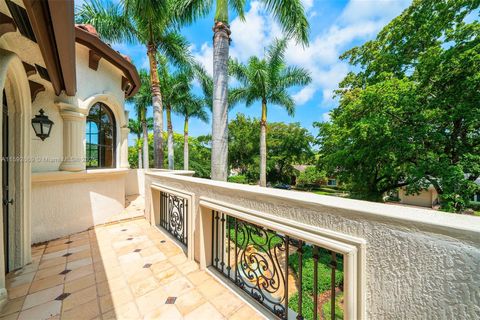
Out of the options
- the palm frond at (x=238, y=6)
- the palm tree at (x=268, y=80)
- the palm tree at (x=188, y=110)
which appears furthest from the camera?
the palm tree at (x=188, y=110)

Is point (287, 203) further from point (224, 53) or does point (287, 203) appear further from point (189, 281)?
point (224, 53)

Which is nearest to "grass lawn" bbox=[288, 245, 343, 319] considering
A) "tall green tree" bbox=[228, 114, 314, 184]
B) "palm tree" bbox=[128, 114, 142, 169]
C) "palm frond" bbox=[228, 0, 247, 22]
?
"palm frond" bbox=[228, 0, 247, 22]

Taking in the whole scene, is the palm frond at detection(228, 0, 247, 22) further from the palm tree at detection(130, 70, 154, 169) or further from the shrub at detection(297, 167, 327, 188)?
the shrub at detection(297, 167, 327, 188)

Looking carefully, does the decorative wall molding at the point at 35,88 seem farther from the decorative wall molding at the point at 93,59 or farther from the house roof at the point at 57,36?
the decorative wall molding at the point at 93,59

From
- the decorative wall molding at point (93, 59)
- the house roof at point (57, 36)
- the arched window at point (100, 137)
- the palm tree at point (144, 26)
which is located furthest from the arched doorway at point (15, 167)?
the palm tree at point (144, 26)

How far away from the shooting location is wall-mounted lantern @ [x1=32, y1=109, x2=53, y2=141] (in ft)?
14.0

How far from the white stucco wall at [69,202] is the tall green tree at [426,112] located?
9.08m

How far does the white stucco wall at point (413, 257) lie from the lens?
1.11 meters

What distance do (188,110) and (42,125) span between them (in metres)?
14.8

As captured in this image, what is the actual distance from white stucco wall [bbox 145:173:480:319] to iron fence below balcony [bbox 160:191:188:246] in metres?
3.17

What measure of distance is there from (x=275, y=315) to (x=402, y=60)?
39.5ft

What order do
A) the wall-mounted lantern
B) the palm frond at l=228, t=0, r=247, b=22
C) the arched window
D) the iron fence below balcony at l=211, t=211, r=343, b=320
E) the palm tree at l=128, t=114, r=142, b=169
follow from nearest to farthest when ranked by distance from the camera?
the iron fence below balcony at l=211, t=211, r=343, b=320 → the wall-mounted lantern → the palm frond at l=228, t=0, r=247, b=22 → the arched window → the palm tree at l=128, t=114, r=142, b=169

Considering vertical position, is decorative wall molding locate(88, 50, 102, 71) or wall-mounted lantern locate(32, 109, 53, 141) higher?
decorative wall molding locate(88, 50, 102, 71)

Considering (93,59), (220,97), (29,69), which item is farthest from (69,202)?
(220,97)
